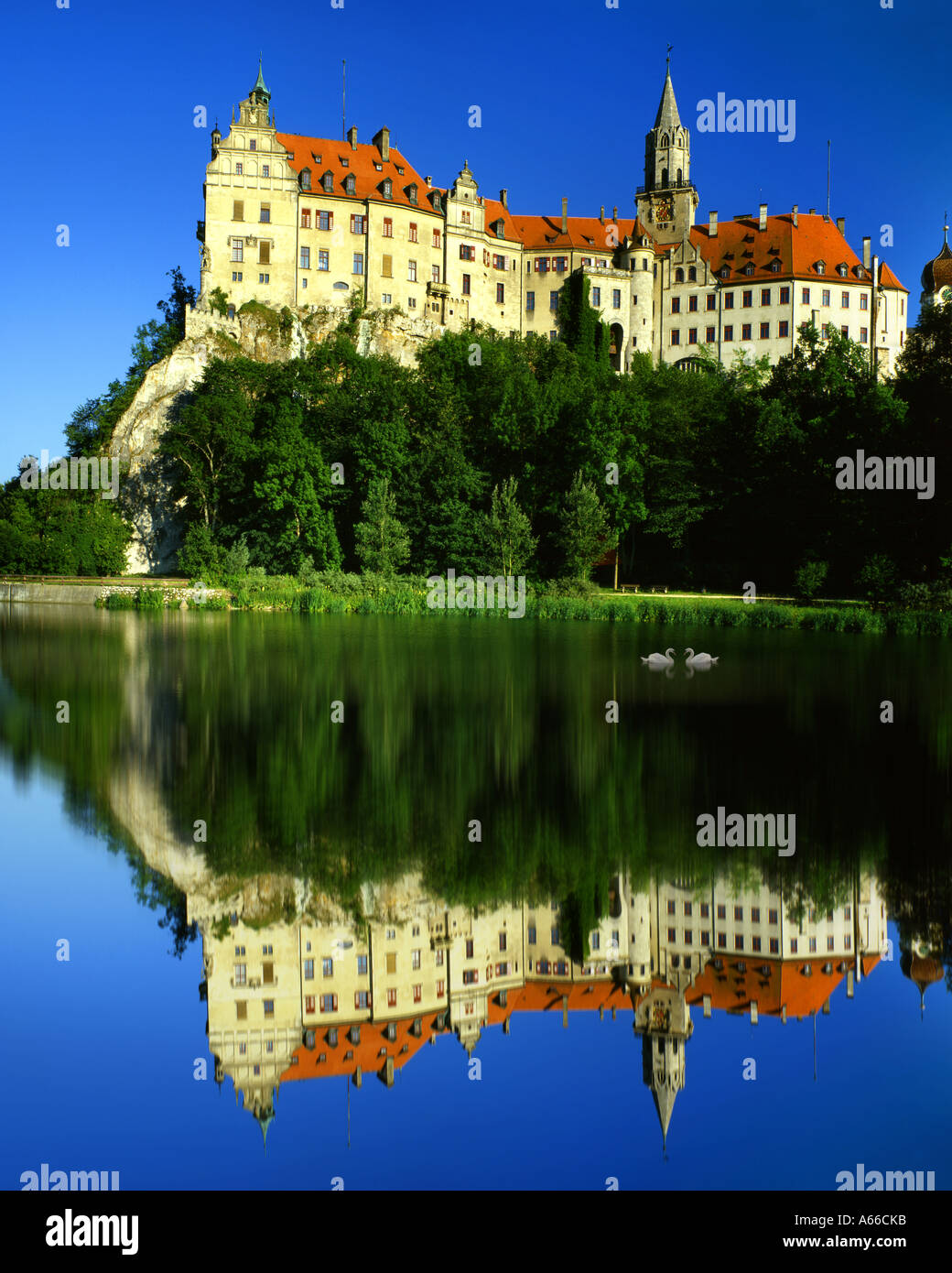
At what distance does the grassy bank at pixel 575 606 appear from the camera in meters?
42.2

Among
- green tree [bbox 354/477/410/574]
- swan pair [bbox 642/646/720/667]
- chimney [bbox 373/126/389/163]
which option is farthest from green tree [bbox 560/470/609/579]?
chimney [bbox 373/126/389/163]

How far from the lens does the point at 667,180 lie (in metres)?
97.7

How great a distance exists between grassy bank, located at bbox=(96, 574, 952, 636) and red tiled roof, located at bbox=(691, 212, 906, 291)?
164 feet

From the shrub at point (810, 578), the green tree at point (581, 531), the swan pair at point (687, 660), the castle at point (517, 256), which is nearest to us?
the swan pair at point (687, 660)

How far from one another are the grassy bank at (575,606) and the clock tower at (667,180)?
54578mm

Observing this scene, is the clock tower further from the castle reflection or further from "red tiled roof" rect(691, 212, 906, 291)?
the castle reflection

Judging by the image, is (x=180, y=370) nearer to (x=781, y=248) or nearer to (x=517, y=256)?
(x=517, y=256)

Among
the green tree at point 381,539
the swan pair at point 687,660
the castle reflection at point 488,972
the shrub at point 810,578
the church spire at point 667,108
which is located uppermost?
the church spire at point 667,108

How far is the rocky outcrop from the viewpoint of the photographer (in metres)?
70.4

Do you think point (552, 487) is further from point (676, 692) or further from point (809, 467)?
point (676, 692)

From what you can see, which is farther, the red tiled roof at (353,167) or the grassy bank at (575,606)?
the red tiled roof at (353,167)

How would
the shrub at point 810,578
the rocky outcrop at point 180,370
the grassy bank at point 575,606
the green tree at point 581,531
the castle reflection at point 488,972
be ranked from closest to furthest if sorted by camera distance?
the castle reflection at point 488,972 < the grassy bank at point 575,606 < the shrub at point 810,578 < the green tree at point 581,531 < the rocky outcrop at point 180,370

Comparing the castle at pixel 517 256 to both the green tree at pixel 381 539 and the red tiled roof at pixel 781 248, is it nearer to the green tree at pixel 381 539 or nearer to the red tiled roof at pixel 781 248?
the red tiled roof at pixel 781 248

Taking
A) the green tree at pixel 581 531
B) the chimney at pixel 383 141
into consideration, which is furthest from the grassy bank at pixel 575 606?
the chimney at pixel 383 141
